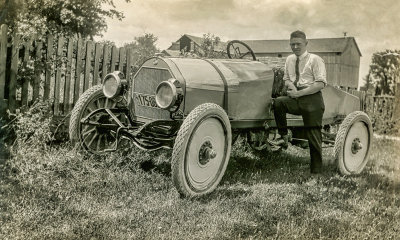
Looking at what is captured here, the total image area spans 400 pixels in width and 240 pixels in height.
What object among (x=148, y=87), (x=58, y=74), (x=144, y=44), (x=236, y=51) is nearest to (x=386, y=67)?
(x=236, y=51)

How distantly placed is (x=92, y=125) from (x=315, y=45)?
177 feet

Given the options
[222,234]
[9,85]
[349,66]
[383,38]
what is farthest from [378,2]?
[349,66]

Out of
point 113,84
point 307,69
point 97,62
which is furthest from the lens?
point 97,62

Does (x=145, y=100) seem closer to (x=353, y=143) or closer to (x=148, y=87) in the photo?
(x=148, y=87)

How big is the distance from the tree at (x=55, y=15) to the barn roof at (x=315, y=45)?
3624 cm

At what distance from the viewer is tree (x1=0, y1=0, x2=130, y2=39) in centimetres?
486

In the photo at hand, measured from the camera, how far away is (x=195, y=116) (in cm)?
348

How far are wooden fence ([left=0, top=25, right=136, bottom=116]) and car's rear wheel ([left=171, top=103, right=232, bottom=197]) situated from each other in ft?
8.17

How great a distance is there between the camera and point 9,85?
4.82 m

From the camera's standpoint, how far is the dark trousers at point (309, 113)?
458 cm

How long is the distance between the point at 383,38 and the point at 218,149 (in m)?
1.85

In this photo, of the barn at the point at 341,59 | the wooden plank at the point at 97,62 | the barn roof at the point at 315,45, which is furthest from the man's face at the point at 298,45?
the barn roof at the point at 315,45

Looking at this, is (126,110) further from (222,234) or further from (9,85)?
(222,234)

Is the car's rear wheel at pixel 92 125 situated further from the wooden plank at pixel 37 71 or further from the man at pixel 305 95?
the man at pixel 305 95
